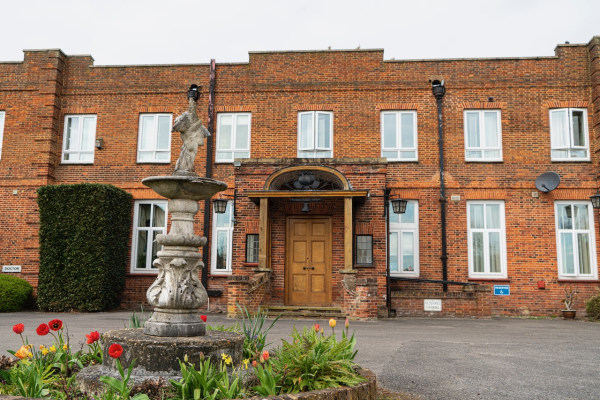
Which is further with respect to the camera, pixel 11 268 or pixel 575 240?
pixel 11 268

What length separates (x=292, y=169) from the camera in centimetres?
1311

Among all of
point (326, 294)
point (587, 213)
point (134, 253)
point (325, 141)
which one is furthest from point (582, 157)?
point (134, 253)

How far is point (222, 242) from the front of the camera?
593 inches

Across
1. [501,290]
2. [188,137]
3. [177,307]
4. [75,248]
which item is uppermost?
[188,137]

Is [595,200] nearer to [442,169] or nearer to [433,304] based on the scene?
[442,169]

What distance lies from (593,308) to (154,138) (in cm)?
1348

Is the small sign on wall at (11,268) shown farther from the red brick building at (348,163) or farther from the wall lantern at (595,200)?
the wall lantern at (595,200)

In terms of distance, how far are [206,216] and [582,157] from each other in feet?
37.2

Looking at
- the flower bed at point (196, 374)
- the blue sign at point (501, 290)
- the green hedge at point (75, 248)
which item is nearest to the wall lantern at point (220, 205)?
the green hedge at point (75, 248)

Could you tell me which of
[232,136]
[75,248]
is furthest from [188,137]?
[232,136]

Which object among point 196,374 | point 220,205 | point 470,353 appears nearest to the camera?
point 196,374

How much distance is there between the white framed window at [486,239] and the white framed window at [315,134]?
461cm

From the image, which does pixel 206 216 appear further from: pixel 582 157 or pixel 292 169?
pixel 582 157

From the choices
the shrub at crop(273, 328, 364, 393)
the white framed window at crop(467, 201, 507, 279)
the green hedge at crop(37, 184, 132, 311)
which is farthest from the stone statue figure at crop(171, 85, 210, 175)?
the white framed window at crop(467, 201, 507, 279)
